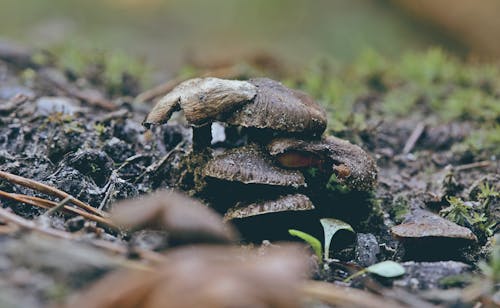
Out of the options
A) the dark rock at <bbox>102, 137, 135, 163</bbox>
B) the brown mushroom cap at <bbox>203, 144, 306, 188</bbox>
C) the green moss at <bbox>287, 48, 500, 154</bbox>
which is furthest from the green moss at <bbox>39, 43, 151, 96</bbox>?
the brown mushroom cap at <bbox>203, 144, 306, 188</bbox>

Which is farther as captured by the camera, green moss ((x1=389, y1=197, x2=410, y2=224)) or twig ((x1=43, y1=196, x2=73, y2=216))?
green moss ((x1=389, y1=197, x2=410, y2=224))

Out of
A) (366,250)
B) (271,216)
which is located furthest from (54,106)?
(366,250)

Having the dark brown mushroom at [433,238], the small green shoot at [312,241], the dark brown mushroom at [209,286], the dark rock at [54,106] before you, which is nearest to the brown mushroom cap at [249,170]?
the small green shoot at [312,241]

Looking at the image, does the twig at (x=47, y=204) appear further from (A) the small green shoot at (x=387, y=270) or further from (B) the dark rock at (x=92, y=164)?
(A) the small green shoot at (x=387, y=270)

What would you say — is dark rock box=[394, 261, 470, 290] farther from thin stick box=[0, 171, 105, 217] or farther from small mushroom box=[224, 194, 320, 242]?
thin stick box=[0, 171, 105, 217]

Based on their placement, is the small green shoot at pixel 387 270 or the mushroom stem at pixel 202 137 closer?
the small green shoot at pixel 387 270

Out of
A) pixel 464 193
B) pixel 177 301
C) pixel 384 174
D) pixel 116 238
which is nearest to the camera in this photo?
pixel 177 301

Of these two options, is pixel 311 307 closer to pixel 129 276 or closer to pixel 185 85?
pixel 129 276

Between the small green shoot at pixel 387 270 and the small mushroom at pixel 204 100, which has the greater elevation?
the small mushroom at pixel 204 100

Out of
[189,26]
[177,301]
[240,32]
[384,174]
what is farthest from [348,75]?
[177,301]
